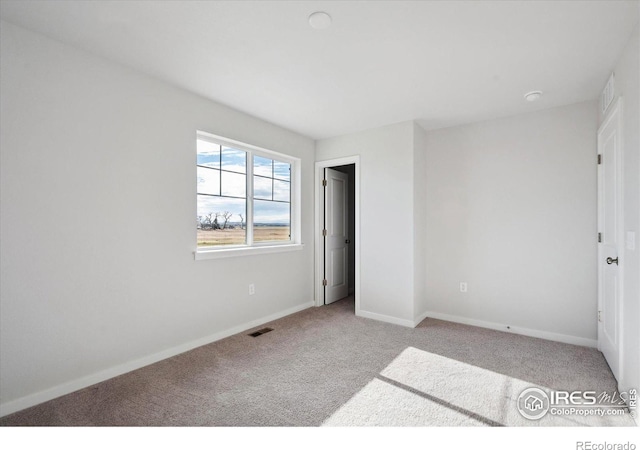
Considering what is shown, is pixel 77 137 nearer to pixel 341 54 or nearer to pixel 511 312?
pixel 341 54

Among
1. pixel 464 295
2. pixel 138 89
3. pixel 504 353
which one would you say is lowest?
pixel 504 353

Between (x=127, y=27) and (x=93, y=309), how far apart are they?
2016 millimetres

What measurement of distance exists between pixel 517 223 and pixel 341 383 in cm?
268

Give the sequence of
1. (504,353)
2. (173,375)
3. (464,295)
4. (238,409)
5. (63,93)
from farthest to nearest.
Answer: (464,295) → (504,353) → (173,375) → (63,93) → (238,409)

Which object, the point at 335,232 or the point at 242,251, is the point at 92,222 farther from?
the point at 335,232

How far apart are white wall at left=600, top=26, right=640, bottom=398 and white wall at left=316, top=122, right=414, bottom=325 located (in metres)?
1.91

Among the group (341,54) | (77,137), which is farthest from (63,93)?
(341,54)

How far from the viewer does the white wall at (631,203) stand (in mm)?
1945

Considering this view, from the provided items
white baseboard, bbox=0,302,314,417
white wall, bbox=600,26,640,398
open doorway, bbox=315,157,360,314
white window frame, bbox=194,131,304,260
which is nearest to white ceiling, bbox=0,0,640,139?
white wall, bbox=600,26,640,398

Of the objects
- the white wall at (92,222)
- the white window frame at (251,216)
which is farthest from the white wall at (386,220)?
the white wall at (92,222)

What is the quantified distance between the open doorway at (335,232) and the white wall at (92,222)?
67.6 inches

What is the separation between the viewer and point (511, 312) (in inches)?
143

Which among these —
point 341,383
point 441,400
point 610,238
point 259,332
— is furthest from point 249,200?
point 610,238

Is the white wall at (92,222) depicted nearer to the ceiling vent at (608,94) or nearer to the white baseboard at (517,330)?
the white baseboard at (517,330)
